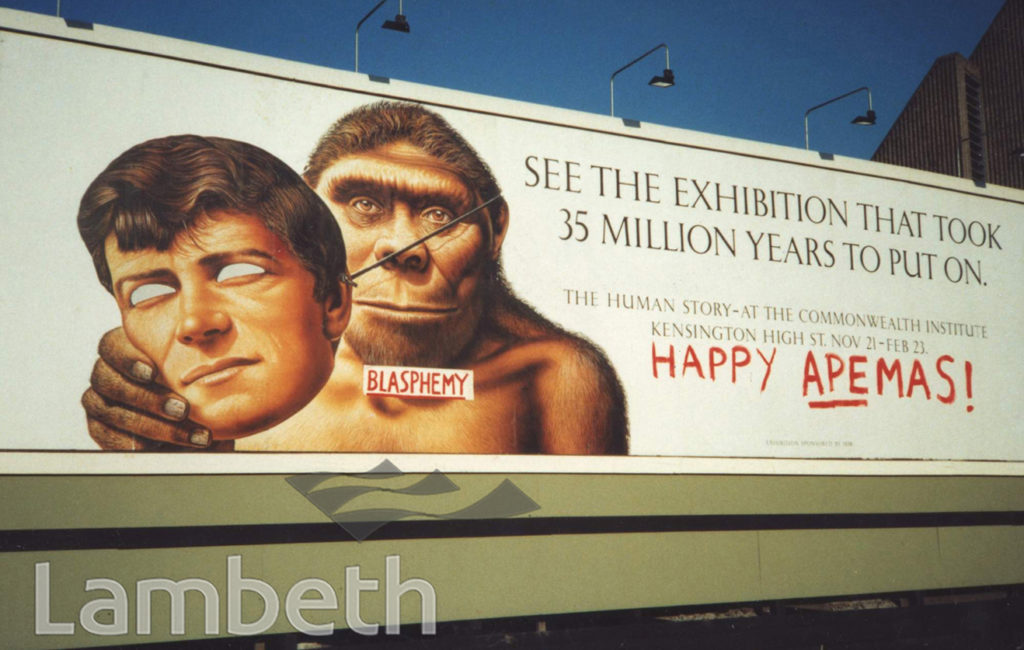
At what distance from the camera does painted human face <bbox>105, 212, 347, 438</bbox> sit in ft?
15.1

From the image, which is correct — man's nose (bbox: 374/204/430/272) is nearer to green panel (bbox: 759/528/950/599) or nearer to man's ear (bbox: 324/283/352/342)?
man's ear (bbox: 324/283/352/342)

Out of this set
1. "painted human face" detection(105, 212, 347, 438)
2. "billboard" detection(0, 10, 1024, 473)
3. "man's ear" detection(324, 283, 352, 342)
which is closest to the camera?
"billboard" detection(0, 10, 1024, 473)

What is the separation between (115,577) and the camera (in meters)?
4.41

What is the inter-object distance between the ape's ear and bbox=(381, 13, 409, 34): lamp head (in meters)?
1.38

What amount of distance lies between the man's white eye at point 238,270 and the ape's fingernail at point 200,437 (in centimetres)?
68

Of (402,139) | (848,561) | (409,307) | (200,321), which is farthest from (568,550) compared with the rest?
(402,139)

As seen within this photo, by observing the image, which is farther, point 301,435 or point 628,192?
point 628,192

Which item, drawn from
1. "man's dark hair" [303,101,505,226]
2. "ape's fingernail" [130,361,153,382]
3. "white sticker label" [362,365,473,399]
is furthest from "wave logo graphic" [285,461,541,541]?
"man's dark hair" [303,101,505,226]

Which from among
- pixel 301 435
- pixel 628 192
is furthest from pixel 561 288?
pixel 301 435

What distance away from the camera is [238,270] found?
15.8 feet

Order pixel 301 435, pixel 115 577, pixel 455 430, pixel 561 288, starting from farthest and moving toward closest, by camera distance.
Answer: pixel 561 288 → pixel 455 430 → pixel 301 435 → pixel 115 577

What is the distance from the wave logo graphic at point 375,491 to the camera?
15.7ft

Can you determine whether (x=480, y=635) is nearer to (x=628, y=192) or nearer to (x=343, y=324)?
(x=343, y=324)

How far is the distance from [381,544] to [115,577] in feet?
3.79
